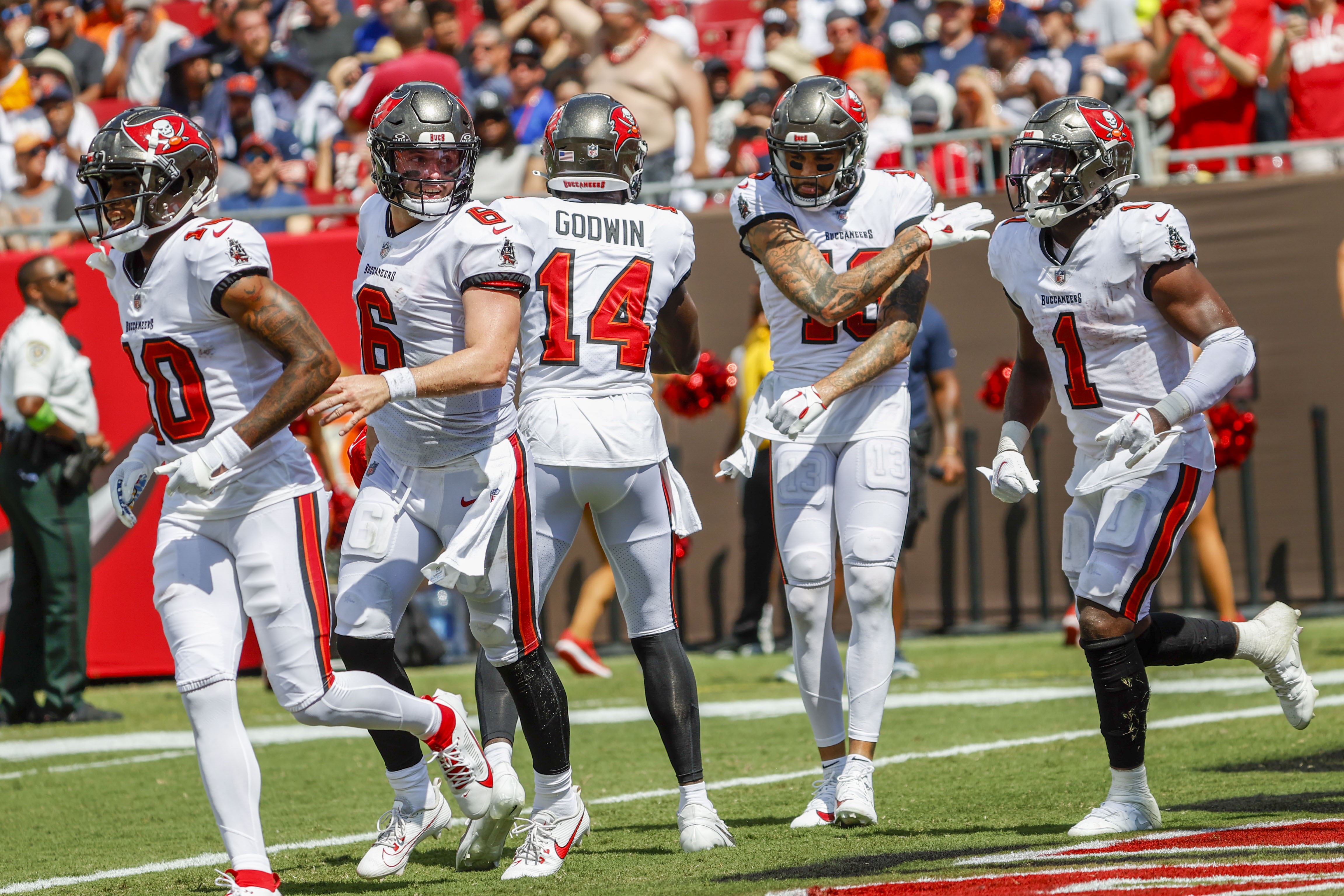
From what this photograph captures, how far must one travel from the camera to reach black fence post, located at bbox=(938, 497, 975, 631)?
1116 cm

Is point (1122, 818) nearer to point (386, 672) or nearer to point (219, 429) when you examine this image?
point (386, 672)

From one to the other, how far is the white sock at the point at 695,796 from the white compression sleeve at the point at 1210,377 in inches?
66.5

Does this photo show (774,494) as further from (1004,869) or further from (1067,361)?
(1004,869)

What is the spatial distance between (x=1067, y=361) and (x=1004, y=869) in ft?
5.30

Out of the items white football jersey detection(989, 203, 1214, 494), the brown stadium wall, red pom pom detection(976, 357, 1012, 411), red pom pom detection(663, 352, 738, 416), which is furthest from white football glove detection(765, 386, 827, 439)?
the brown stadium wall

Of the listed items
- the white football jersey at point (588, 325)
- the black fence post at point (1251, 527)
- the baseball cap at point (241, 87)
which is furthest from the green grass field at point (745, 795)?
the baseball cap at point (241, 87)

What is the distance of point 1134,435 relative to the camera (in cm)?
455

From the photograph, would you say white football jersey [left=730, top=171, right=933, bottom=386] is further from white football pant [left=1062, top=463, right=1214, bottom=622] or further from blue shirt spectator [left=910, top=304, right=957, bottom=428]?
blue shirt spectator [left=910, top=304, right=957, bottom=428]

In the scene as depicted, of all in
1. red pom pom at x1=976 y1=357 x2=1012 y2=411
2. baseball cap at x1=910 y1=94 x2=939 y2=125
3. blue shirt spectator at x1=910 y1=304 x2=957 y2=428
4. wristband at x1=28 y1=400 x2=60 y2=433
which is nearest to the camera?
wristband at x1=28 y1=400 x2=60 y2=433

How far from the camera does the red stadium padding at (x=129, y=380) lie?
10.5 meters

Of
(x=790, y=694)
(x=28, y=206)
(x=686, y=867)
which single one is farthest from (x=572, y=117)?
(x=28, y=206)

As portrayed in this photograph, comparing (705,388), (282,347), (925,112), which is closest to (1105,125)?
(282,347)

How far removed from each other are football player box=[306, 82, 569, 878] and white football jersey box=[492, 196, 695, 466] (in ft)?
0.62

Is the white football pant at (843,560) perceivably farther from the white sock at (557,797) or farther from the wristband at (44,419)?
the wristband at (44,419)
